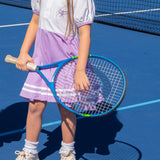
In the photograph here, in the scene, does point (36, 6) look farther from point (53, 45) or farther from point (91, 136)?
point (91, 136)

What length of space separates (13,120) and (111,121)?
823mm

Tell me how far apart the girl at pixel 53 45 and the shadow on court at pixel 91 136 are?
349 millimetres

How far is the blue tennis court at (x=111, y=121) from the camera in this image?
291cm

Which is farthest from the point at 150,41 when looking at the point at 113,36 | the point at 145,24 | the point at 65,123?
the point at 65,123

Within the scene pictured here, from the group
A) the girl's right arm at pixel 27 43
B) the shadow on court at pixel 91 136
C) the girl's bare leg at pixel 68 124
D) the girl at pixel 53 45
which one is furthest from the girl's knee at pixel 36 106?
the shadow on court at pixel 91 136

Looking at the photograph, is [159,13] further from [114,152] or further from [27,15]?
[114,152]

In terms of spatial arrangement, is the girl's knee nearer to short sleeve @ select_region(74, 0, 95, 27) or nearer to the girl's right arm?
the girl's right arm

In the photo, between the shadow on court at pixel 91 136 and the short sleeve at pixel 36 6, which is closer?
the short sleeve at pixel 36 6

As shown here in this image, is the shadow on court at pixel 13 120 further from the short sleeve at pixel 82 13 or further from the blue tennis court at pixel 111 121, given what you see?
the short sleeve at pixel 82 13

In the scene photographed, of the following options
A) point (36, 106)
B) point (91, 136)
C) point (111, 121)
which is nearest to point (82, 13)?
point (36, 106)

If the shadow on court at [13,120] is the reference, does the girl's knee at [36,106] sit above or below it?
above

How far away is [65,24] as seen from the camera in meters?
2.36

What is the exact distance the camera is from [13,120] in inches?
132

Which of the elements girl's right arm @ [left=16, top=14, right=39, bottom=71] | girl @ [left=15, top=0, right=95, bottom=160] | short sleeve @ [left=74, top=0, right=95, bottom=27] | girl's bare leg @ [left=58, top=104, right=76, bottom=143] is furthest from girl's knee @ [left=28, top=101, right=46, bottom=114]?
short sleeve @ [left=74, top=0, right=95, bottom=27]
